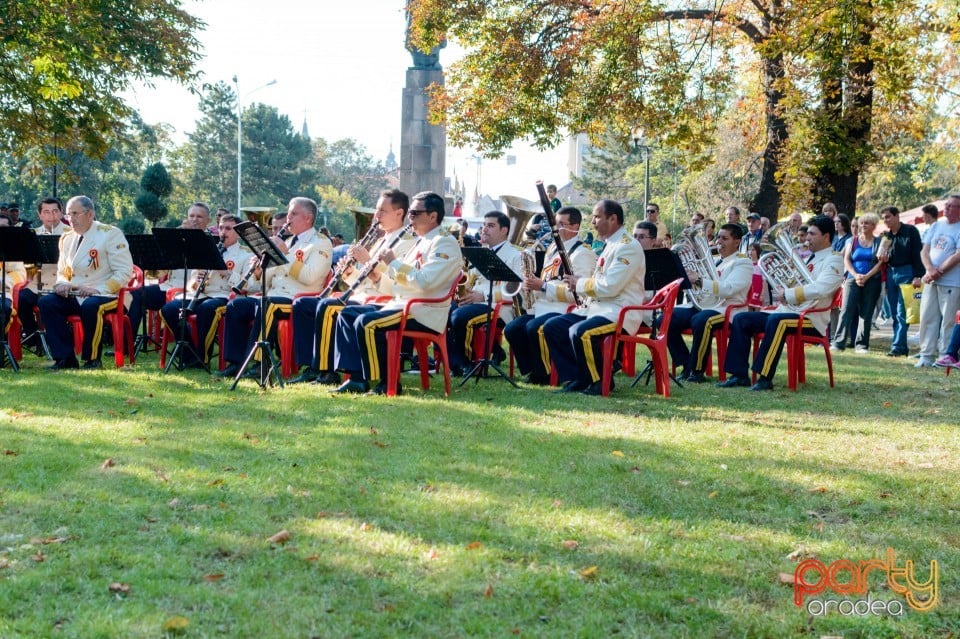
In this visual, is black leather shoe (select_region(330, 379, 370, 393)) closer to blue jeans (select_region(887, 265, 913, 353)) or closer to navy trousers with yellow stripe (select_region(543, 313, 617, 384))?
navy trousers with yellow stripe (select_region(543, 313, 617, 384))

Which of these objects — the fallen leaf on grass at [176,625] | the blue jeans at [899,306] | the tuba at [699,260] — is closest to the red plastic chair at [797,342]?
the tuba at [699,260]

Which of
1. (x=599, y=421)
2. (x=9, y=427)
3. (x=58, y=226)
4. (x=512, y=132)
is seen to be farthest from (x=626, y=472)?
(x=512, y=132)

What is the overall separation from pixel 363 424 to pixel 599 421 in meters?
1.88

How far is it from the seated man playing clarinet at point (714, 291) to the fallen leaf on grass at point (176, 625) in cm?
813

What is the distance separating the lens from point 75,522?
5188mm

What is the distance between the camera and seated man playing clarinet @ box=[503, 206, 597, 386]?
A: 1056 centimetres

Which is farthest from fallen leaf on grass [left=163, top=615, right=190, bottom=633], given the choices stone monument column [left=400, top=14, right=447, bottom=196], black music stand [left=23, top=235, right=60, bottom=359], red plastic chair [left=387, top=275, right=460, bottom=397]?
stone monument column [left=400, top=14, right=447, bottom=196]

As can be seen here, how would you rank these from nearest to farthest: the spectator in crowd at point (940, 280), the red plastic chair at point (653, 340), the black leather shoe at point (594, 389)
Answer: the red plastic chair at point (653, 340), the black leather shoe at point (594, 389), the spectator in crowd at point (940, 280)

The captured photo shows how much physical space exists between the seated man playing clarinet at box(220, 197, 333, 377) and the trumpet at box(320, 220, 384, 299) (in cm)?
22

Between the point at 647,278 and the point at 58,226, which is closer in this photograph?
the point at 647,278

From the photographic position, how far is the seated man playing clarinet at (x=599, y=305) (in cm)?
983

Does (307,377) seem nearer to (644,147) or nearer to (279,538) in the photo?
(279,538)

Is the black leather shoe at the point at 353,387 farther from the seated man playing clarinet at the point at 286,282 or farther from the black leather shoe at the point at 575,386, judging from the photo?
the black leather shoe at the point at 575,386

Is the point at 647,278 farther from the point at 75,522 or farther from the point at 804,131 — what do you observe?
the point at 804,131
